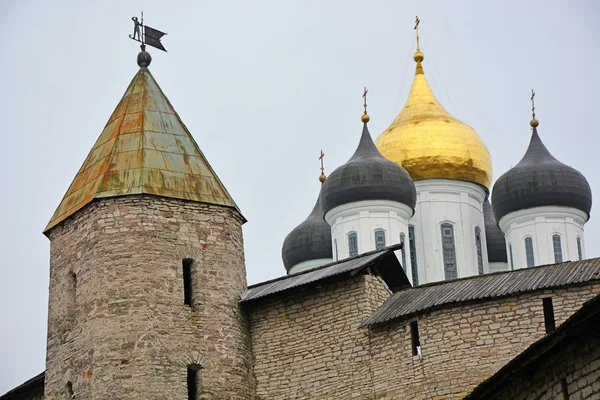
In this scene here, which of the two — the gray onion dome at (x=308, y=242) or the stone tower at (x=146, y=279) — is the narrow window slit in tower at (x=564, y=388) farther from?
the gray onion dome at (x=308, y=242)

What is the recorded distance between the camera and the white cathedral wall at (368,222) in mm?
33719

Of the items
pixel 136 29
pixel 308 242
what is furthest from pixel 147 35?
pixel 308 242

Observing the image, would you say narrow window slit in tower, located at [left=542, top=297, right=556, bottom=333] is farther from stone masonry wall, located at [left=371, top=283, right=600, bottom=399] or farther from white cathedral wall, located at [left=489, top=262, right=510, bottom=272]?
white cathedral wall, located at [left=489, top=262, right=510, bottom=272]

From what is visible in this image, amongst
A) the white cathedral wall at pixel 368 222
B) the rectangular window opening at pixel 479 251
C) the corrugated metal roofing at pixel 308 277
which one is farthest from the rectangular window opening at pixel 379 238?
the corrugated metal roofing at pixel 308 277

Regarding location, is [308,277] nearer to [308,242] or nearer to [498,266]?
[308,242]

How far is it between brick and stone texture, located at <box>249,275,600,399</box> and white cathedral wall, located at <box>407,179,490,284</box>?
12.7 m

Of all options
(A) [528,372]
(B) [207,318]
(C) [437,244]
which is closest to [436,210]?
(C) [437,244]

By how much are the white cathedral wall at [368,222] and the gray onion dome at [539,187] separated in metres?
2.28

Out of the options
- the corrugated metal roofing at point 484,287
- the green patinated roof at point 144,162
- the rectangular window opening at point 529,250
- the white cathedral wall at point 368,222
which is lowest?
the corrugated metal roofing at point 484,287

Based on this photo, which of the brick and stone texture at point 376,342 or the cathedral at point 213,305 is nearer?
the brick and stone texture at point 376,342

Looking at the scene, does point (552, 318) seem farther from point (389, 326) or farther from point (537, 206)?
point (537, 206)

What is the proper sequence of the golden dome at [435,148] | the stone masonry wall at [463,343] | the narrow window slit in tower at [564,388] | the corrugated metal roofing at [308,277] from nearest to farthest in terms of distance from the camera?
the narrow window slit in tower at [564,388] < the stone masonry wall at [463,343] < the corrugated metal roofing at [308,277] < the golden dome at [435,148]

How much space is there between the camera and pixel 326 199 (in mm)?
34438

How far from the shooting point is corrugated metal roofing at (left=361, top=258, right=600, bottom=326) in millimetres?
19969
